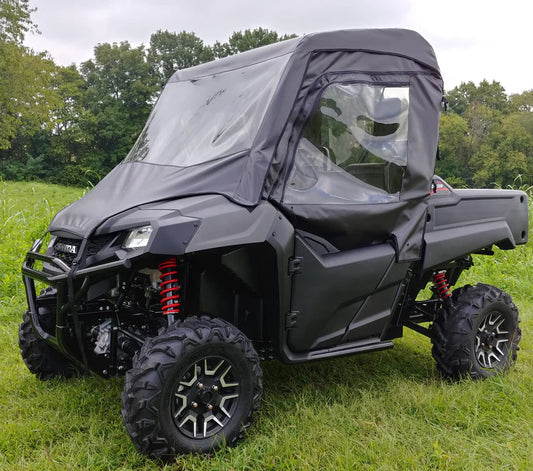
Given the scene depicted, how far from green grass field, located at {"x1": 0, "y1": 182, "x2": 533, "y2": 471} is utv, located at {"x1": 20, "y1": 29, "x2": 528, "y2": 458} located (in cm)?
20

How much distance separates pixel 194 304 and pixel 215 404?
0.55 metres

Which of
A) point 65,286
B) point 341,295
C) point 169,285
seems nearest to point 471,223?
point 341,295

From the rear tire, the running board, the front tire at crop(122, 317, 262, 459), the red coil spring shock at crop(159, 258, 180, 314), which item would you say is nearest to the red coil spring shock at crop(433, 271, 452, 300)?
the running board

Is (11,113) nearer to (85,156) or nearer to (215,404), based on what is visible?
(85,156)

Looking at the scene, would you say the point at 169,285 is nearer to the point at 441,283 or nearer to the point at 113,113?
the point at 441,283

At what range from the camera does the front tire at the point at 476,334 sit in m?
3.96

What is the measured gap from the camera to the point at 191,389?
2.91 m

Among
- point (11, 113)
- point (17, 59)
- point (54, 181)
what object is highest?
point (17, 59)

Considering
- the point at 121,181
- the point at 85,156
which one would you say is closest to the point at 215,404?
the point at 121,181

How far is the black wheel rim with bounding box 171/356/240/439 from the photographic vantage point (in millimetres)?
2893

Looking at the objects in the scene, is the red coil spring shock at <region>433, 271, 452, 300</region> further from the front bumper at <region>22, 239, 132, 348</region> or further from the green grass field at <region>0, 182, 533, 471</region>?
the front bumper at <region>22, 239, 132, 348</region>

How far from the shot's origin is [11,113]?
36.3 metres

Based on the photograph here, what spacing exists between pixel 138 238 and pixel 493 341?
109 inches

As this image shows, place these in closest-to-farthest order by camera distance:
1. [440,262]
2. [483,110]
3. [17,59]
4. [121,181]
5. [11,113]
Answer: [121,181], [440,262], [17,59], [11,113], [483,110]
